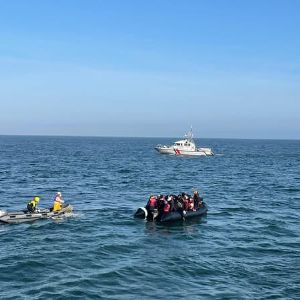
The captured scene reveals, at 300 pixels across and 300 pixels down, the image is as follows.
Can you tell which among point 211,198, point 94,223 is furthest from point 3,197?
point 211,198

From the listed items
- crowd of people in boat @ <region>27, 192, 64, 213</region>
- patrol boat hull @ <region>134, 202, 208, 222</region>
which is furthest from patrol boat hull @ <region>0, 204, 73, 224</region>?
patrol boat hull @ <region>134, 202, 208, 222</region>

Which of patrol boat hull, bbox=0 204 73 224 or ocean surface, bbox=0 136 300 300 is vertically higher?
patrol boat hull, bbox=0 204 73 224

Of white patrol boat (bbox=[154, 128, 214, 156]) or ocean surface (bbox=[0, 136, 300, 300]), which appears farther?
white patrol boat (bbox=[154, 128, 214, 156])

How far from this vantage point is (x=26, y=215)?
31094mm

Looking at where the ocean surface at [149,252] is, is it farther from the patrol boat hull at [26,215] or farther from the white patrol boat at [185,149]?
the white patrol boat at [185,149]

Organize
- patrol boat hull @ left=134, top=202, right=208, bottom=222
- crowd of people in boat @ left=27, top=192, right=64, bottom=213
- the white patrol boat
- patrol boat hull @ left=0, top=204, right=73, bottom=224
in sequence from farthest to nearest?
the white patrol boat, patrol boat hull @ left=134, top=202, right=208, bottom=222, crowd of people in boat @ left=27, top=192, right=64, bottom=213, patrol boat hull @ left=0, top=204, right=73, bottom=224

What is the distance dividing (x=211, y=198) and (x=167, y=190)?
7.44m

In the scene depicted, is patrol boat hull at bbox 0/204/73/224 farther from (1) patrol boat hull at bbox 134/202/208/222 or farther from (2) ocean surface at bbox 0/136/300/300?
(1) patrol boat hull at bbox 134/202/208/222

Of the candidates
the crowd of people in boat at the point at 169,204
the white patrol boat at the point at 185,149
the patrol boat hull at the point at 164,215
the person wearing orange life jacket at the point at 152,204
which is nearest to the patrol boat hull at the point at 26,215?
the patrol boat hull at the point at 164,215

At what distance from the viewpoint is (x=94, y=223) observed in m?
32.1

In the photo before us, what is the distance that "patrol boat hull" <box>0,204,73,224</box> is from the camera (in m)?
30.4

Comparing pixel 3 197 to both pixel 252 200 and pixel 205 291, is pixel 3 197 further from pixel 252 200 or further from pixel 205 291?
pixel 205 291

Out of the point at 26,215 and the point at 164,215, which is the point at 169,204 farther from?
the point at 26,215

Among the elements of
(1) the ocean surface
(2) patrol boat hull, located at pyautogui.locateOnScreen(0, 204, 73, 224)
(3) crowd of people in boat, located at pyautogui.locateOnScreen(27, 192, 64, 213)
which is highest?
(3) crowd of people in boat, located at pyautogui.locateOnScreen(27, 192, 64, 213)
